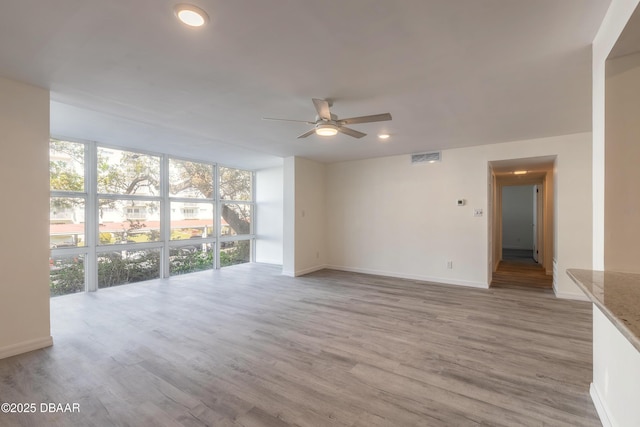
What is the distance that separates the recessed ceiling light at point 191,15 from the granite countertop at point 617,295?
2412mm

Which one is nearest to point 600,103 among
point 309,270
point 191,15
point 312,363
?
point 191,15


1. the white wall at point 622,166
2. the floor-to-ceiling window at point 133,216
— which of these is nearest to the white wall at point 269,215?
the floor-to-ceiling window at point 133,216

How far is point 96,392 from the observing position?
209 cm

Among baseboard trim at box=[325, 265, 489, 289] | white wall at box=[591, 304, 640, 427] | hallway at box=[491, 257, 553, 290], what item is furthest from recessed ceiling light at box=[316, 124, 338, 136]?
hallway at box=[491, 257, 553, 290]

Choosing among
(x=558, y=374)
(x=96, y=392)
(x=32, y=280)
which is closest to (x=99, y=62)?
(x=32, y=280)

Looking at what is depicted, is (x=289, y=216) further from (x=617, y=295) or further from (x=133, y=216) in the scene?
(x=617, y=295)

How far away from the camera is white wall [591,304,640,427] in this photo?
144cm

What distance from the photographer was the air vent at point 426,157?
5.39m

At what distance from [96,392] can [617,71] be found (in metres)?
4.22

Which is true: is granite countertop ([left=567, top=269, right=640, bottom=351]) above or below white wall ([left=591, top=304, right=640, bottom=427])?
above

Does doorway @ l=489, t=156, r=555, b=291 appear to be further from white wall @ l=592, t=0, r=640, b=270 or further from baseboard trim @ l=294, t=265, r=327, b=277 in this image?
baseboard trim @ l=294, t=265, r=327, b=277

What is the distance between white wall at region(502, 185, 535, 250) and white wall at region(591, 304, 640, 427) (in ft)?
31.6

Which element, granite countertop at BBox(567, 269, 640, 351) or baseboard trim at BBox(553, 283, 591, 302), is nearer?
granite countertop at BBox(567, 269, 640, 351)

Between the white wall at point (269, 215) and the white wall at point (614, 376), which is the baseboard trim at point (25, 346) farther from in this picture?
the white wall at point (269, 215)
